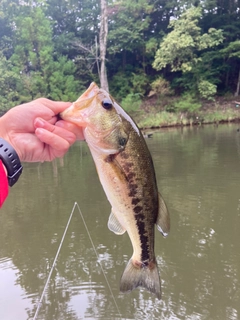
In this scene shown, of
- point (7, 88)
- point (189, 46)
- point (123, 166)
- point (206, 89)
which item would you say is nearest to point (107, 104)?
point (123, 166)

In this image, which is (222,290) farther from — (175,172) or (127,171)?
(175,172)

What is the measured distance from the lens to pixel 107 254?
16.9ft

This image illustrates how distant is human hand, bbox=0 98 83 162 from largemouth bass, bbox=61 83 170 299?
110 millimetres

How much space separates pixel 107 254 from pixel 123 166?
3758mm

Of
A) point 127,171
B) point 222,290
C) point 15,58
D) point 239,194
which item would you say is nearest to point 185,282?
point 222,290

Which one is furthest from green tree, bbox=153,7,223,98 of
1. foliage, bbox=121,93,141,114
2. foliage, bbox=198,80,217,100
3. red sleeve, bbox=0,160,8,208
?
red sleeve, bbox=0,160,8,208

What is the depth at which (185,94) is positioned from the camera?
26172 mm

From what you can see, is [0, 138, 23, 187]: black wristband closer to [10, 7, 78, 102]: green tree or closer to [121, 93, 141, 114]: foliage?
[121, 93, 141, 114]: foliage

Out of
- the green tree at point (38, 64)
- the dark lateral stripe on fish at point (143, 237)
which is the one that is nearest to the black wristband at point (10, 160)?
the dark lateral stripe on fish at point (143, 237)

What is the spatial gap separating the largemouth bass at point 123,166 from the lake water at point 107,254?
2.22 m

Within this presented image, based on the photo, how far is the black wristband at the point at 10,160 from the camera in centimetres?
167

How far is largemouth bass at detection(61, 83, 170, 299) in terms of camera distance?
159 centimetres

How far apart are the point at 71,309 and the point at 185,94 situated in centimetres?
2374

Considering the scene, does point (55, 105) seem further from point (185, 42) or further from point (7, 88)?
point (7, 88)
